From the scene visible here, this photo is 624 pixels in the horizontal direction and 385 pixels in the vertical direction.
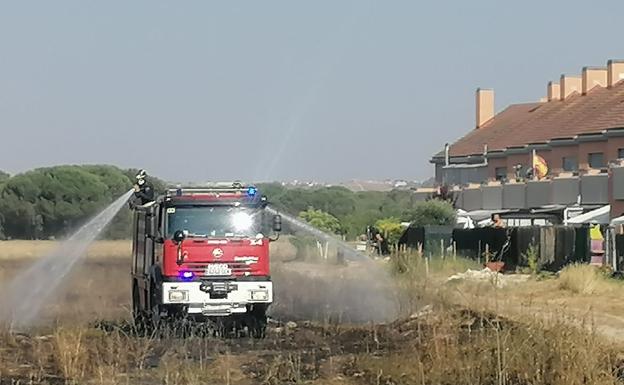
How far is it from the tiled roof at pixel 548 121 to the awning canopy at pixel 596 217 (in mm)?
7648

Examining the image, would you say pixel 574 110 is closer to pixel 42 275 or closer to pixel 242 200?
pixel 42 275

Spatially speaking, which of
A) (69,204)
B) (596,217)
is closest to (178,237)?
(596,217)

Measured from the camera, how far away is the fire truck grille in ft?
75.6

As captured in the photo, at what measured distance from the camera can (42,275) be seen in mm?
36562

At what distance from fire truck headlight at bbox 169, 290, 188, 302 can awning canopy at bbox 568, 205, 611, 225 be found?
3257cm

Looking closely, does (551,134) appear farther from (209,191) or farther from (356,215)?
(209,191)

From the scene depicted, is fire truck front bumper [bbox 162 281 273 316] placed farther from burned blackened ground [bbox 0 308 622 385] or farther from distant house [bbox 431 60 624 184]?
distant house [bbox 431 60 624 184]

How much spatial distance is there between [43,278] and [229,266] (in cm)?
1439

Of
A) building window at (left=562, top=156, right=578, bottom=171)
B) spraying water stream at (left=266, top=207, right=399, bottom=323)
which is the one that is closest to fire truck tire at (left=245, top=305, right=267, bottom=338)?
spraying water stream at (left=266, top=207, right=399, bottom=323)

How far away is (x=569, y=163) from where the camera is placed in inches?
2640

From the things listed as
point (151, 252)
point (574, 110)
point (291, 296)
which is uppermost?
point (574, 110)

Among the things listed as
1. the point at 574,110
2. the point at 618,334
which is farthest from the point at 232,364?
the point at 574,110

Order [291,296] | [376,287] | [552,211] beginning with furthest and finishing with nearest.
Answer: [552,211], [291,296], [376,287]

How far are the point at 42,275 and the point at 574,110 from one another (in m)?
45.6
